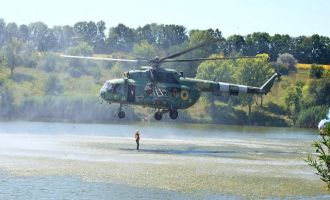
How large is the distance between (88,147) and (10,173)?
18122mm

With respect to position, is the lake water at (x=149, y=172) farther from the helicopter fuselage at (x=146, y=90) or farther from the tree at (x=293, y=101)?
the tree at (x=293, y=101)

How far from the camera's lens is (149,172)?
A: 4116 cm

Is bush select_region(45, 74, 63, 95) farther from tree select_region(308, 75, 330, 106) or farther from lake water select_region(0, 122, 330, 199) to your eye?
lake water select_region(0, 122, 330, 199)

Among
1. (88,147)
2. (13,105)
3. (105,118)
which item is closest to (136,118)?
(105,118)

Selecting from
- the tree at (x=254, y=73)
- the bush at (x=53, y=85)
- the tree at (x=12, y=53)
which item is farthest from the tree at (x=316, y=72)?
the tree at (x=12, y=53)

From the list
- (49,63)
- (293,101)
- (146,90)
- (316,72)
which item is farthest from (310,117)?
(49,63)

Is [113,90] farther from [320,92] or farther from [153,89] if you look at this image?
[320,92]

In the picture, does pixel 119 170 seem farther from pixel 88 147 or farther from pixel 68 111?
pixel 68 111

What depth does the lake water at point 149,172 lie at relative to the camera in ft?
112

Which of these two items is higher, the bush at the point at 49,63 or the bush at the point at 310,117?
the bush at the point at 49,63

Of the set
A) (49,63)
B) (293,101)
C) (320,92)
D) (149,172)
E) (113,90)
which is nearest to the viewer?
(149,172)

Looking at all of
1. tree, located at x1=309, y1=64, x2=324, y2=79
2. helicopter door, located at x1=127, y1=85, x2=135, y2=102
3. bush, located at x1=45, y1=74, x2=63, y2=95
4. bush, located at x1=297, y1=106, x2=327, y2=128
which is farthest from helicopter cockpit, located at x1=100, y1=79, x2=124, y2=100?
tree, located at x1=309, y1=64, x2=324, y2=79

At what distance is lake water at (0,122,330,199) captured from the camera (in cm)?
3406

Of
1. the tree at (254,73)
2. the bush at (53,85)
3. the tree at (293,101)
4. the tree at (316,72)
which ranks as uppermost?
the tree at (316,72)
